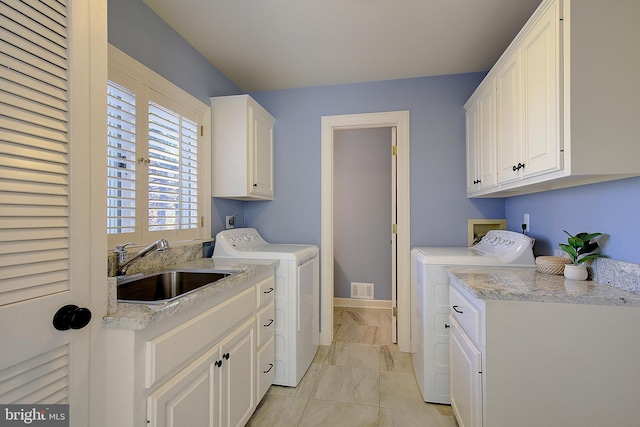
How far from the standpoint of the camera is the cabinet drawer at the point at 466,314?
4.30 ft

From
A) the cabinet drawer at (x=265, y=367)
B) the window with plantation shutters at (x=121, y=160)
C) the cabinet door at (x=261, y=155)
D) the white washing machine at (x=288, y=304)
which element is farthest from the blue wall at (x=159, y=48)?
the cabinet drawer at (x=265, y=367)

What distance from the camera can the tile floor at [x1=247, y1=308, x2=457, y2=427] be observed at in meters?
1.75

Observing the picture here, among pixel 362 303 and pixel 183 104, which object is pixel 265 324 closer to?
pixel 183 104

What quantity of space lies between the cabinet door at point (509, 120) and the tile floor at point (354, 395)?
1524 millimetres

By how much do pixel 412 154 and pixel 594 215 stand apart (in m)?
1.42

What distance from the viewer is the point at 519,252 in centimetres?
182

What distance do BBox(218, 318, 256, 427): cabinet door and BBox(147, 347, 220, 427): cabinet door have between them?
0.07m

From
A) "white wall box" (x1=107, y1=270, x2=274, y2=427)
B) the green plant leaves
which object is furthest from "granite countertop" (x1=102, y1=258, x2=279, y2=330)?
the green plant leaves

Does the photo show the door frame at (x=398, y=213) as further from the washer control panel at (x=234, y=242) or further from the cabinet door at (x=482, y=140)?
the washer control panel at (x=234, y=242)

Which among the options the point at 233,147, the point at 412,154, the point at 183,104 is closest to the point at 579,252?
the point at 412,154

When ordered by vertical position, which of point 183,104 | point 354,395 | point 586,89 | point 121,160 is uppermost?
point 183,104

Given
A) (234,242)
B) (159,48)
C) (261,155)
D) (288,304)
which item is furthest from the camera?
(261,155)

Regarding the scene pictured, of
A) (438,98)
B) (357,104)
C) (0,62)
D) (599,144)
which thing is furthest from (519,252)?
(0,62)

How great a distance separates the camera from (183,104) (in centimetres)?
205
